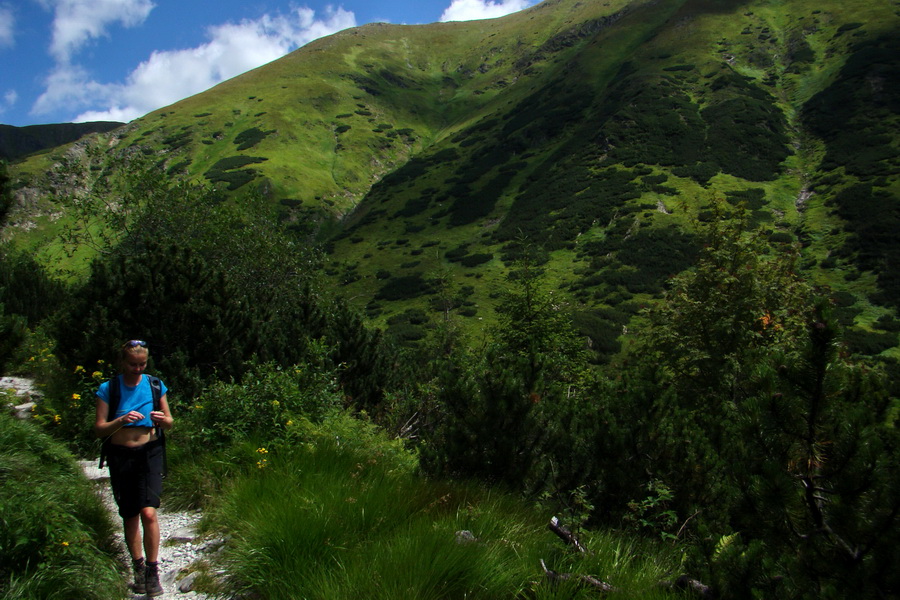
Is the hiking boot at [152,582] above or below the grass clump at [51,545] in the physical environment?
below

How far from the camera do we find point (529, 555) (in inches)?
122

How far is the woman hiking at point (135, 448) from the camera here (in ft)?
12.2

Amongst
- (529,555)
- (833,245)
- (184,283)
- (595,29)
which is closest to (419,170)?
(833,245)

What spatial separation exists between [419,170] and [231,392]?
10436 centimetres

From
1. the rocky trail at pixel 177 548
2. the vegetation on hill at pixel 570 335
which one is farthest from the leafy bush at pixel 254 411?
the rocky trail at pixel 177 548

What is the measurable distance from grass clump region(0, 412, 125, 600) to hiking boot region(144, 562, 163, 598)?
0.17 meters

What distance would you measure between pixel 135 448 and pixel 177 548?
97cm

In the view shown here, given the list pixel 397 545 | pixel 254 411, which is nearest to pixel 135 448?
pixel 254 411

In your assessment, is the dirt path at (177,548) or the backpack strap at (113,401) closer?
the dirt path at (177,548)

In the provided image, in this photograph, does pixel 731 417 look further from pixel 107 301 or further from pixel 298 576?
pixel 107 301

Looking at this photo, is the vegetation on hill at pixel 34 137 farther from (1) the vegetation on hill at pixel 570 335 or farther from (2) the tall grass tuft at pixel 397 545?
(2) the tall grass tuft at pixel 397 545

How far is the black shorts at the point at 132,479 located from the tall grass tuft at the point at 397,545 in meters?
0.57

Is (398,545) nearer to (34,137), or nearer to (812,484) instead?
(812,484)

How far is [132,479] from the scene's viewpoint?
12.7ft
